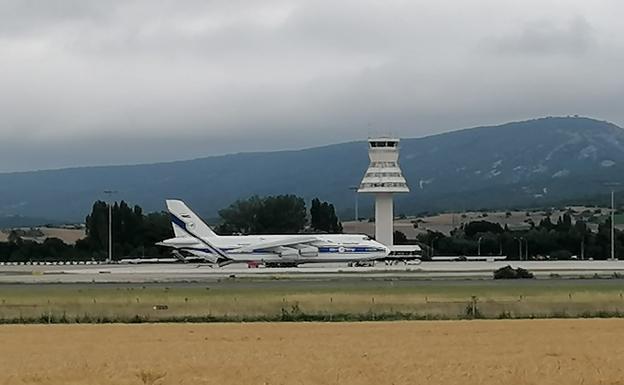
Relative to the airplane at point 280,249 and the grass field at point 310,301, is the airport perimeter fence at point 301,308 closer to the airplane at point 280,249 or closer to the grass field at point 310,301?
the grass field at point 310,301

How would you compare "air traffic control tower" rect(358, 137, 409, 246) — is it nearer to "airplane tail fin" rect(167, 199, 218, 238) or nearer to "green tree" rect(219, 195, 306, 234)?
"airplane tail fin" rect(167, 199, 218, 238)

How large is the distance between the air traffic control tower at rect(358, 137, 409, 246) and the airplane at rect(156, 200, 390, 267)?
15.7m

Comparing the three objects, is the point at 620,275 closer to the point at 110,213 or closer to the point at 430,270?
the point at 430,270

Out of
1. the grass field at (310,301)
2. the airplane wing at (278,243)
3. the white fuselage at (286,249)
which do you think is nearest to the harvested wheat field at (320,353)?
the grass field at (310,301)

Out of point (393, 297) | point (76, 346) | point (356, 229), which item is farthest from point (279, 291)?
point (356, 229)

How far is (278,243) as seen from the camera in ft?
321

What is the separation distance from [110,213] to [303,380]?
11150 centimetres

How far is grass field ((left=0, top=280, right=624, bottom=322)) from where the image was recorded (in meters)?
42.1

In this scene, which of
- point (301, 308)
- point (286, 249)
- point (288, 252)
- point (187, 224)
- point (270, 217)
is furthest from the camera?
point (270, 217)

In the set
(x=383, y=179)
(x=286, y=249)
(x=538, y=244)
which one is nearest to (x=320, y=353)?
(x=286, y=249)

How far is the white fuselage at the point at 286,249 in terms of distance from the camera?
9681cm

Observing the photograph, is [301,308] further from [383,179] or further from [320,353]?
[383,179]

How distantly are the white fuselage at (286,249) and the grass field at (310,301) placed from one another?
32759 mm

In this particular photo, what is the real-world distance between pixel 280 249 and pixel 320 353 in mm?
70377
